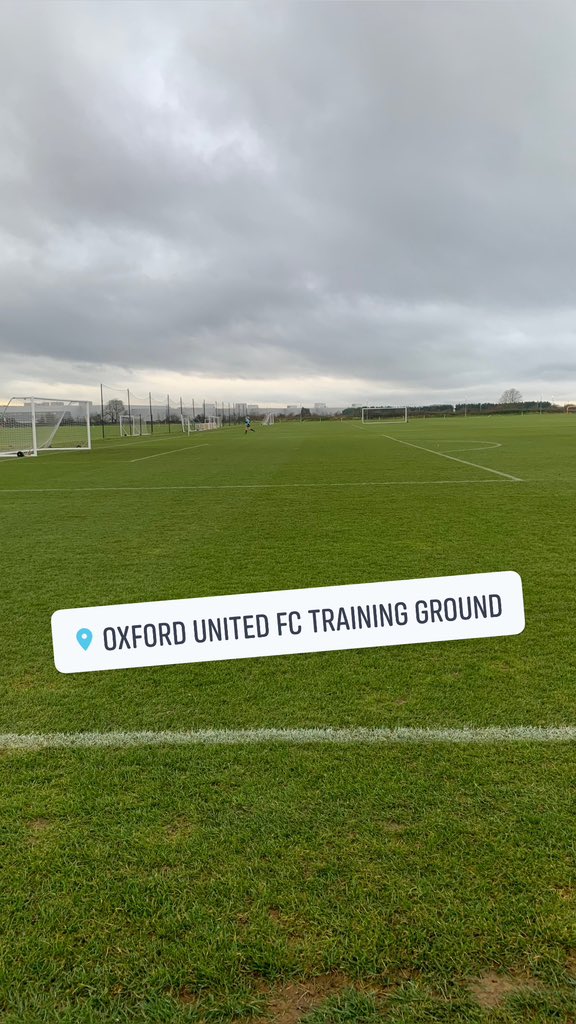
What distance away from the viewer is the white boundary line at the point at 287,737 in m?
2.64

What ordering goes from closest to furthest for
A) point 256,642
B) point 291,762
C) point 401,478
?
point 291,762, point 256,642, point 401,478

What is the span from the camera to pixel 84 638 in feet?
12.2

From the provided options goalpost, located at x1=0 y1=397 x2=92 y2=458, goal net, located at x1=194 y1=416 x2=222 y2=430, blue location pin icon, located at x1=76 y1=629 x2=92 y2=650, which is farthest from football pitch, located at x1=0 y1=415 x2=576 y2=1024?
goal net, located at x1=194 y1=416 x2=222 y2=430

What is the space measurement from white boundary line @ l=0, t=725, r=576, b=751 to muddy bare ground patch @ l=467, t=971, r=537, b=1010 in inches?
43.0

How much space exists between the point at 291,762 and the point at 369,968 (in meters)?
0.93

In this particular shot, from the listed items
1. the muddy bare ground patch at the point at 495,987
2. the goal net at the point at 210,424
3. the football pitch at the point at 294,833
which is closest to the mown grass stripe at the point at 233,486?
the football pitch at the point at 294,833

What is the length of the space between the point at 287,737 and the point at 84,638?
1.66m

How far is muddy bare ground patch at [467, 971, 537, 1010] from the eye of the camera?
1.50m

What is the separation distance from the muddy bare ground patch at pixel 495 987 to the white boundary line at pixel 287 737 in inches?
43.0

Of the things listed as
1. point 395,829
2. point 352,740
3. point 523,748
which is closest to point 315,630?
point 352,740

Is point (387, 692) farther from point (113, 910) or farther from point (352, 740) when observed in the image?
point (113, 910)

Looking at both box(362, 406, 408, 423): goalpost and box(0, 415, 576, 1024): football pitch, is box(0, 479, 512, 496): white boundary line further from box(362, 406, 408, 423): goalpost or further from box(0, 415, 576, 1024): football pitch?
box(362, 406, 408, 423): goalpost

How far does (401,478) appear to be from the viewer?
12352 millimetres

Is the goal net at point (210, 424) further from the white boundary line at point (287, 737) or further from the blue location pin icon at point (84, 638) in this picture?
the white boundary line at point (287, 737)
